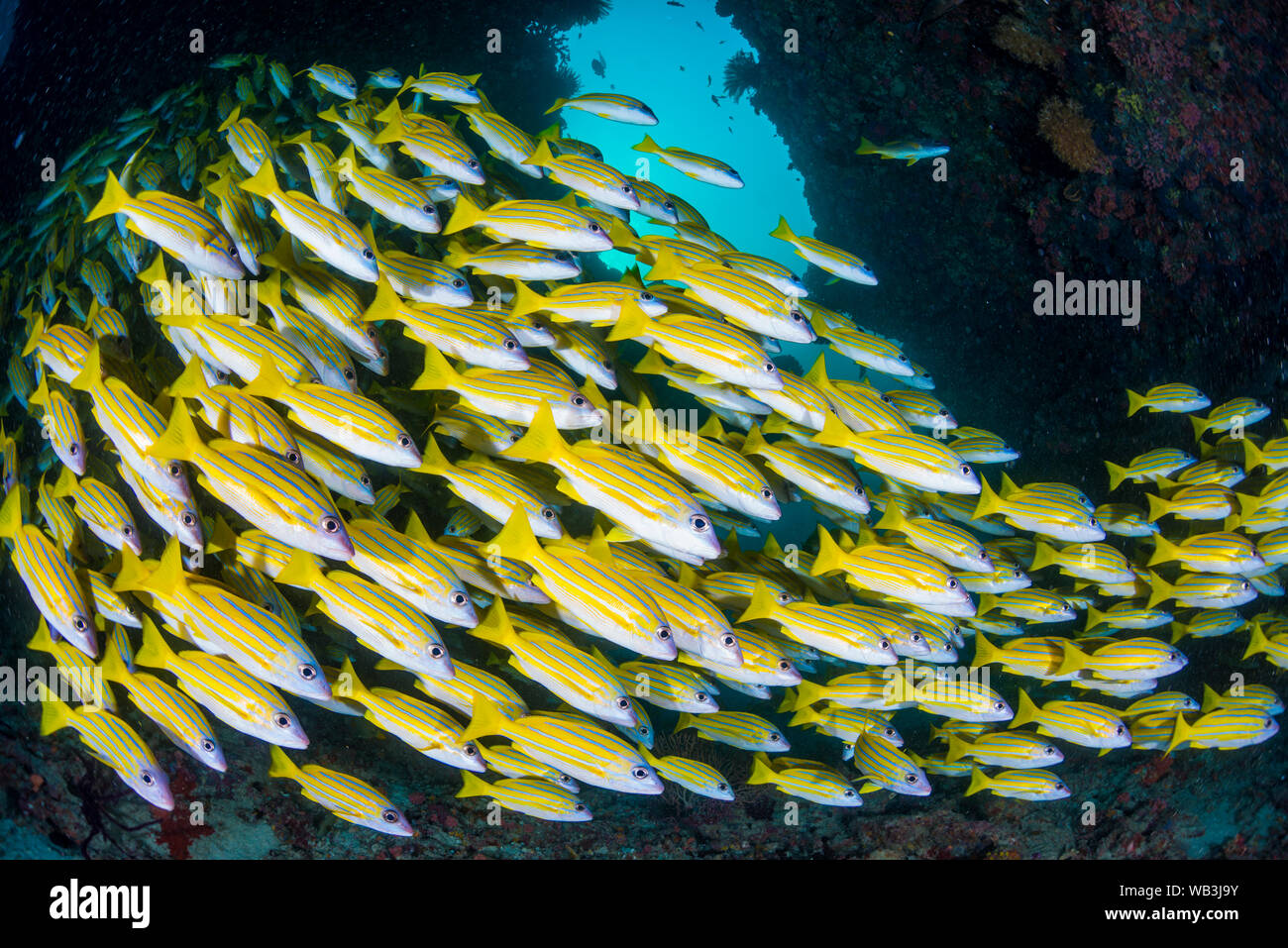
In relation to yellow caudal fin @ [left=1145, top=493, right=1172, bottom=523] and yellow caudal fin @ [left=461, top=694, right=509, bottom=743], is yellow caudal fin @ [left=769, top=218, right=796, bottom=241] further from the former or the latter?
yellow caudal fin @ [left=461, top=694, right=509, bottom=743]

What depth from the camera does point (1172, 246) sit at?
658cm

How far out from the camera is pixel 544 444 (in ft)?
8.86

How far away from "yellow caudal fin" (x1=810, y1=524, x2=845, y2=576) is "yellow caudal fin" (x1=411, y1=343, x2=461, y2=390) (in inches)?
80.7

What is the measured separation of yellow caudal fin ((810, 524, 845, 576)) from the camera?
10.9 ft

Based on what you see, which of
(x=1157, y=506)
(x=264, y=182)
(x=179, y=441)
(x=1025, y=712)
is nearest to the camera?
(x=179, y=441)

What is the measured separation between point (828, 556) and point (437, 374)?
2256 millimetres

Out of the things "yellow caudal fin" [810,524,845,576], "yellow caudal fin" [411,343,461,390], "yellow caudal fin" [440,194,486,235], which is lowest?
"yellow caudal fin" [810,524,845,576]

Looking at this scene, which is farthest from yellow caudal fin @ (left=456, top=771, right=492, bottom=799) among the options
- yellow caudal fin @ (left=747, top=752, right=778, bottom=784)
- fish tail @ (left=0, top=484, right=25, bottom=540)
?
fish tail @ (left=0, top=484, right=25, bottom=540)

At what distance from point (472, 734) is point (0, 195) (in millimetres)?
9105

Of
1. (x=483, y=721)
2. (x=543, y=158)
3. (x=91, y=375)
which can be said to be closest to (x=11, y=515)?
(x=91, y=375)

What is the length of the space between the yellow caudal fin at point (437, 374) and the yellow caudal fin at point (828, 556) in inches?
80.7

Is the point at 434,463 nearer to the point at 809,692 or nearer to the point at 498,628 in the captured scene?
the point at 498,628

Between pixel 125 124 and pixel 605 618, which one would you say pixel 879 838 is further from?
pixel 125 124
